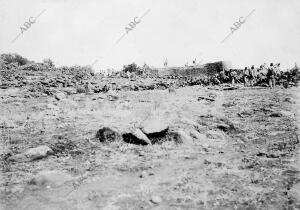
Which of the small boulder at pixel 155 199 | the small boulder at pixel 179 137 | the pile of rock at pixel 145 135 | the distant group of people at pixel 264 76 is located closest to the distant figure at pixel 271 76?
the distant group of people at pixel 264 76

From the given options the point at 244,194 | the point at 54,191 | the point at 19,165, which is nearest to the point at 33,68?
the point at 19,165

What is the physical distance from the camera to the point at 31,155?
239 inches

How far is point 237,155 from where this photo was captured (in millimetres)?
6410

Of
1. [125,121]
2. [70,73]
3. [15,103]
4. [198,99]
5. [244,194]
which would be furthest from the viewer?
[70,73]

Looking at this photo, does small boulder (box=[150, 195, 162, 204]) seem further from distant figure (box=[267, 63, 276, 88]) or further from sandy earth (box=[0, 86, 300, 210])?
distant figure (box=[267, 63, 276, 88])

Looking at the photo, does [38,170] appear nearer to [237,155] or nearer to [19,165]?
[19,165]

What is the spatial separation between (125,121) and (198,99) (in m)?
4.43

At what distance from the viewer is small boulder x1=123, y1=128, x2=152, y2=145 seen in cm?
689

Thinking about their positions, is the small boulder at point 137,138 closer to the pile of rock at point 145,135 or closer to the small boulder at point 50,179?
the pile of rock at point 145,135

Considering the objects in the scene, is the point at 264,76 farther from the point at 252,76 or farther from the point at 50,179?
the point at 50,179

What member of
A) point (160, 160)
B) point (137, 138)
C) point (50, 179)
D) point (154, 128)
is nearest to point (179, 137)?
point (154, 128)

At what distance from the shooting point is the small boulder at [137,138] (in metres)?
6.89

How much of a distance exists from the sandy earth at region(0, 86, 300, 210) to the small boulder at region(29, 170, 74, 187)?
79 mm

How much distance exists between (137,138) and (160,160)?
3.25 ft
